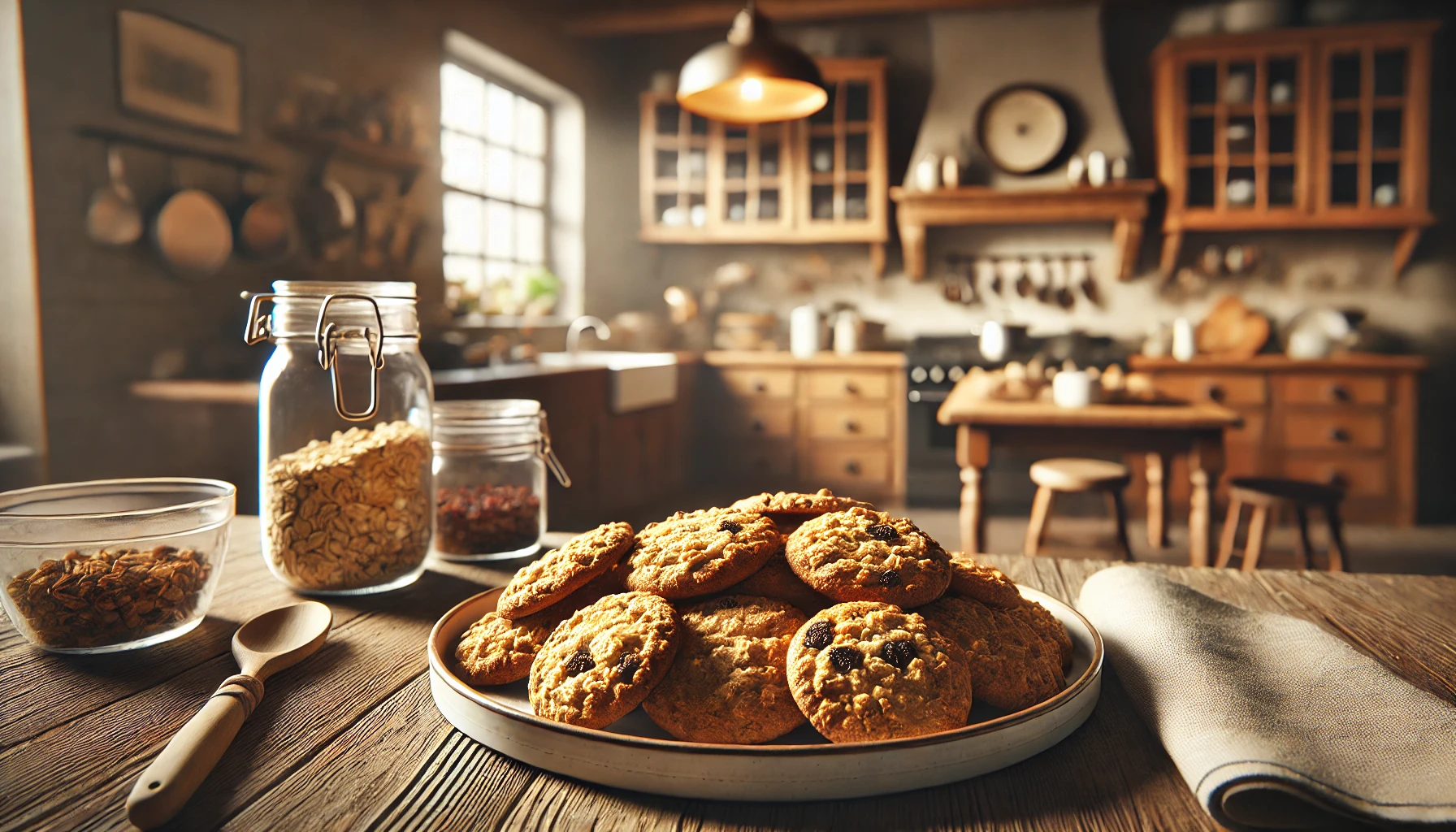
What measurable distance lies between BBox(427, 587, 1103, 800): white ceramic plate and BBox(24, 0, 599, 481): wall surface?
243 cm

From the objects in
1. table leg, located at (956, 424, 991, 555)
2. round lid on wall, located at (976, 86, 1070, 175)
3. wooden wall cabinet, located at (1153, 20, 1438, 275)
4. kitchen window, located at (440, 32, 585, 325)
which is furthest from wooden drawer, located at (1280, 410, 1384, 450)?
kitchen window, located at (440, 32, 585, 325)

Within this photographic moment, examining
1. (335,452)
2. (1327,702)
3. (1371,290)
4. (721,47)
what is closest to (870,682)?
(1327,702)

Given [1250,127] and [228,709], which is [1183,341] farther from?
[228,709]

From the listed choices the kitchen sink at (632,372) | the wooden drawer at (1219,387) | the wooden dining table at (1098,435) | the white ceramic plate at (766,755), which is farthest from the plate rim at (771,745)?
the wooden drawer at (1219,387)

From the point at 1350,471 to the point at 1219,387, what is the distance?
768 millimetres

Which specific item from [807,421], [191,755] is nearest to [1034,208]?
[807,421]

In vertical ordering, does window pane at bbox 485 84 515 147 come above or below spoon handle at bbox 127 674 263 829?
above

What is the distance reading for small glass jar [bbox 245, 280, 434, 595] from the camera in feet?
3.04

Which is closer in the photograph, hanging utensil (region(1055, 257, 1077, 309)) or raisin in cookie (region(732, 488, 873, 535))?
raisin in cookie (region(732, 488, 873, 535))

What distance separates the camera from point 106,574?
77 centimetres

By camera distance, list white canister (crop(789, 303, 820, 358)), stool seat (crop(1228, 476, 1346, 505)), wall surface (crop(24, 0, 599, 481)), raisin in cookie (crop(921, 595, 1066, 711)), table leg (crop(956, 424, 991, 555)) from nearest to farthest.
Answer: raisin in cookie (crop(921, 595, 1066, 711)), wall surface (crop(24, 0, 599, 481)), table leg (crop(956, 424, 991, 555)), stool seat (crop(1228, 476, 1346, 505)), white canister (crop(789, 303, 820, 358))

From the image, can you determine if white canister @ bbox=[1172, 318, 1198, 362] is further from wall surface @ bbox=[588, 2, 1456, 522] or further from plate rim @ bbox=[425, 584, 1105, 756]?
plate rim @ bbox=[425, 584, 1105, 756]

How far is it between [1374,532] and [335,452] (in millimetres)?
5133

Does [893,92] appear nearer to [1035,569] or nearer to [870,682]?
[1035,569]
